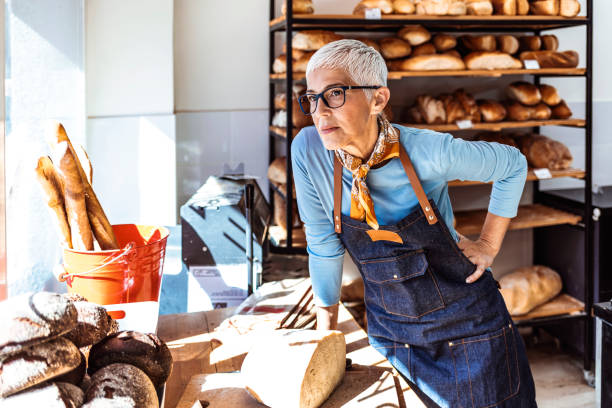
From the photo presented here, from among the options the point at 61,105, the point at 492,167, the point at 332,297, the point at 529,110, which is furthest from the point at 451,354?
the point at 529,110

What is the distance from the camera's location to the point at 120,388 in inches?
32.3

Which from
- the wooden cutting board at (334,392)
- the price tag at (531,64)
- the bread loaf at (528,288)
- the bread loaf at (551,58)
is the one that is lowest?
the bread loaf at (528,288)

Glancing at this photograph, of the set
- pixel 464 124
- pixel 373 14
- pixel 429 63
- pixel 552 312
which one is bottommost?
pixel 552 312

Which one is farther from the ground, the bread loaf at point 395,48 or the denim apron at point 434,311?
the bread loaf at point 395,48

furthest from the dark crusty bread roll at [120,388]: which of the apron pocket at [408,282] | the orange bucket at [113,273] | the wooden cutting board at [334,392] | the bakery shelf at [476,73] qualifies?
the bakery shelf at [476,73]

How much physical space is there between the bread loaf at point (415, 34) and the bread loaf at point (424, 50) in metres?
0.02

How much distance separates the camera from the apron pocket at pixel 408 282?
1530 mm

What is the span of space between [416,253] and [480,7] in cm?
199

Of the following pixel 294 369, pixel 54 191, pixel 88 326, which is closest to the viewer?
pixel 88 326

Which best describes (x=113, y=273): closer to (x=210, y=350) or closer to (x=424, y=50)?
(x=210, y=350)

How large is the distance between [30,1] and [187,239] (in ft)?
2.95

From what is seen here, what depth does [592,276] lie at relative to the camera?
3.34 m

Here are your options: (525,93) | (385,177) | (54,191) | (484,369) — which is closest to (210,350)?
(54,191)

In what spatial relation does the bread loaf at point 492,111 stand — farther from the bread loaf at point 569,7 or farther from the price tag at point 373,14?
the price tag at point 373,14
